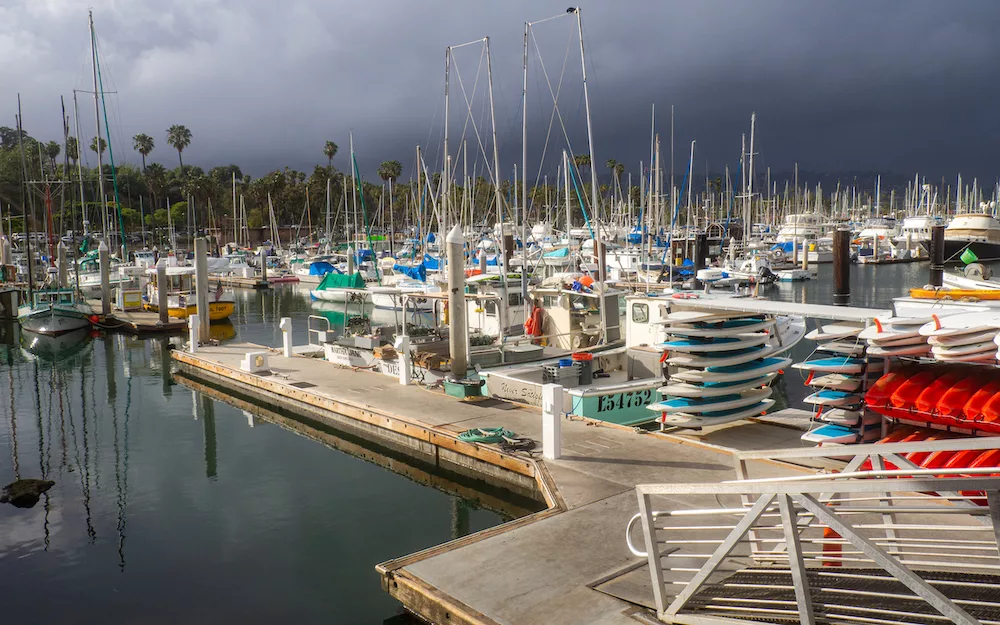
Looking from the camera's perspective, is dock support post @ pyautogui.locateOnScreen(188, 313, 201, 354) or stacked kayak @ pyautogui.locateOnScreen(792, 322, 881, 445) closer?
stacked kayak @ pyautogui.locateOnScreen(792, 322, 881, 445)

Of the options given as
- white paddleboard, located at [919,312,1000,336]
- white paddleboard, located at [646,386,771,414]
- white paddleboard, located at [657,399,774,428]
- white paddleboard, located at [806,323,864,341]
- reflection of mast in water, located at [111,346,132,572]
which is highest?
white paddleboard, located at [919,312,1000,336]

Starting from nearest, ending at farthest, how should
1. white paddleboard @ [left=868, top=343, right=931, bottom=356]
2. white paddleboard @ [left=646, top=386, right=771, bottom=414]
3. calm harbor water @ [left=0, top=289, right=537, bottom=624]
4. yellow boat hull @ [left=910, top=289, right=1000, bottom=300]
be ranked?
calm harbor water @ [left=0, top=289, right=537, bottom=624] → white paddleboard @ [left=868, top=343, right=931, bottom=356] → yellow boat hull @ [left=910, top=289, right=1000, bottom=300] → white paddleboard @ [left=646, top=386, right=771, bottom=414]

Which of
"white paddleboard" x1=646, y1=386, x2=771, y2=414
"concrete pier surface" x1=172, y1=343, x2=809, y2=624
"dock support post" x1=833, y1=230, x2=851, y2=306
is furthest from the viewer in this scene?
"dock support post" x1=833, y1=230, x2=851, y2=306

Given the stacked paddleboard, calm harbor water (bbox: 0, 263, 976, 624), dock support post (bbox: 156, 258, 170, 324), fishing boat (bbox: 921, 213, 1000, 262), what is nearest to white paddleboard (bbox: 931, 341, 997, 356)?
the stacked paddleboard

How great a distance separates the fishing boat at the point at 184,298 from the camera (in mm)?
41844

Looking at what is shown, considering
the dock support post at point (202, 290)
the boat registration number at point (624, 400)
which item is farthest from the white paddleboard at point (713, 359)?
the dock support post at point (202, 290)

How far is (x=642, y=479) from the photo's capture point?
464 inches

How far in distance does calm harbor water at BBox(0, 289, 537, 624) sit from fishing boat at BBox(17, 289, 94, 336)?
1588 centimetres

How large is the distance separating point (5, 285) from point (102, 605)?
153ft

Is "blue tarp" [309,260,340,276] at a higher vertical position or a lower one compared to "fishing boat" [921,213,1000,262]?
lower

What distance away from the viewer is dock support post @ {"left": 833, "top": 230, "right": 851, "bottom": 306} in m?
25.3

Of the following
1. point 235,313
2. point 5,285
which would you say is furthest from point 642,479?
point 5,285

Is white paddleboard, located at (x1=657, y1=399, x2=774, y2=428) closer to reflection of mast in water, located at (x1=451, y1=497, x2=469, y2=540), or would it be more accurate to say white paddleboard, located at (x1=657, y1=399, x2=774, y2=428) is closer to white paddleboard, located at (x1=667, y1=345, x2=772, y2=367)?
white paddleboard, located at (x1=667, y1=345, x2=772, y2=367)

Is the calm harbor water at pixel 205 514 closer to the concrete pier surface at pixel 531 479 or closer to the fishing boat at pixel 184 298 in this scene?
the concrete pier surface at pixel 531 479
